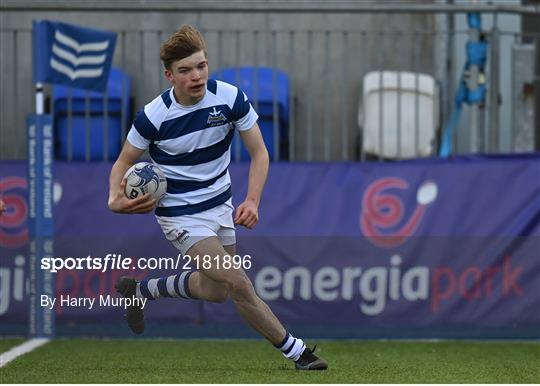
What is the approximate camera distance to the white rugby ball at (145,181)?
26.6 feet

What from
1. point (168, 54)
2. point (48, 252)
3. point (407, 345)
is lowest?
point (407, 345)

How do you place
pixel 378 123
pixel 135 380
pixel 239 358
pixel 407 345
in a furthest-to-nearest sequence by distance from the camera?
pixel 378 123 < pixel 407 345 < pixel 239 358 < pixel 135 380

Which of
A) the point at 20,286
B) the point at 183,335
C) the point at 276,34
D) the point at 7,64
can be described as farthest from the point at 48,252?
the point at 276,34

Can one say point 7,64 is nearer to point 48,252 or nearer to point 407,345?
point 48,252

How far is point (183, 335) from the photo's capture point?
1112 cm

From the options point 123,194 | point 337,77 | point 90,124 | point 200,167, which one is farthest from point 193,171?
point 337,77

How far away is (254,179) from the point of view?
8164 mm

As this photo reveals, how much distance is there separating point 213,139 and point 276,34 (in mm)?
4074

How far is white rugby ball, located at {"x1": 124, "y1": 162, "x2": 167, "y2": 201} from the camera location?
809 cm

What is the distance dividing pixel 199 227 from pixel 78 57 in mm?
3380

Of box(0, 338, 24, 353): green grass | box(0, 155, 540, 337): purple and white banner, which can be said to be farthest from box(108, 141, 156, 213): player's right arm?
box(0, 155, 540, 337): purple and white banner

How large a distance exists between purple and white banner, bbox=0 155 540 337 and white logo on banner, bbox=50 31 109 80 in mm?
793

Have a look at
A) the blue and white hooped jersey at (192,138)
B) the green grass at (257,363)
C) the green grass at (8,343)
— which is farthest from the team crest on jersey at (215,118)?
the green grass at (8,343)

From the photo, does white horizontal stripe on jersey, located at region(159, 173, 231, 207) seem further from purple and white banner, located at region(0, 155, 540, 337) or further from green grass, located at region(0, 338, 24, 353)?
purple and white banner, located at region(0, 155, 540, 337)
